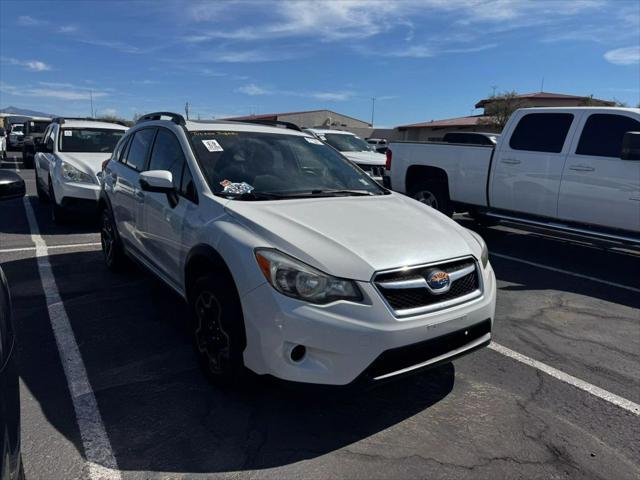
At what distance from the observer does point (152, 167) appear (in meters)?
4.42

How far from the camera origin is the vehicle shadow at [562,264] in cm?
570

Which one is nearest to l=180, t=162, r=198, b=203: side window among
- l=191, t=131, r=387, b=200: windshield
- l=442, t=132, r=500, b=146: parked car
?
l=191, t=131, r=387, b=200: windshield

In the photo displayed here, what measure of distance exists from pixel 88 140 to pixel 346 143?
20.2 ft

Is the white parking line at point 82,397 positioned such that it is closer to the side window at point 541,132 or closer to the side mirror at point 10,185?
the side mirror at point 10,185

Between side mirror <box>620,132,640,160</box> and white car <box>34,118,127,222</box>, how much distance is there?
24.2 ft

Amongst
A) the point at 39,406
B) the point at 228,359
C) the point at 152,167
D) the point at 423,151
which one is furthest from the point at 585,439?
the point at 423,151

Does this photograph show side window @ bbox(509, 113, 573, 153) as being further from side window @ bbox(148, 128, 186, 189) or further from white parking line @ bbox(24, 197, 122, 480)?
white parking line @ bbox(24, 197, 122, 480)

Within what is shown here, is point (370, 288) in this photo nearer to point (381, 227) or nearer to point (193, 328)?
point (381, 227)

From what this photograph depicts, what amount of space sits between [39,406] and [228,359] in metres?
1.19

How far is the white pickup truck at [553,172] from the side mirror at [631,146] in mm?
10

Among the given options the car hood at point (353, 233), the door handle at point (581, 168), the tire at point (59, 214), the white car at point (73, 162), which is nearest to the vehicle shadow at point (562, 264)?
the door handle at point (581, 168)

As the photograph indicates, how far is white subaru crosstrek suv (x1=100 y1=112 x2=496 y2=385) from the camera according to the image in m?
2.55

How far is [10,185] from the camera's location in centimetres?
270

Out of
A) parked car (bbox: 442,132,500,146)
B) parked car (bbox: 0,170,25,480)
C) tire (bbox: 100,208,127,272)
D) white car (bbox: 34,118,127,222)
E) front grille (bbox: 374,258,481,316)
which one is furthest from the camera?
parked car (bbox: 442,132,500,146)
